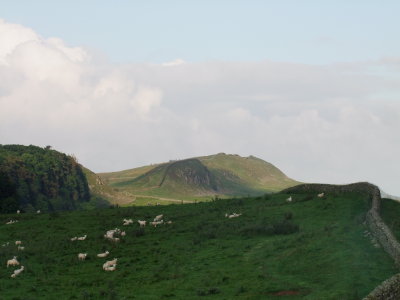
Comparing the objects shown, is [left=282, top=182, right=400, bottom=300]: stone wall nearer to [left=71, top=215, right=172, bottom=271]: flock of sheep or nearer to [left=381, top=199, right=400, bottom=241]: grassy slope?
[left=381, top=199, right=400, bottom=241]: grassy slope

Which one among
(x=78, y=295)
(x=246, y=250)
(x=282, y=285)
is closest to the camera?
(x=282, y=285)

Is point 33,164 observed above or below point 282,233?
above

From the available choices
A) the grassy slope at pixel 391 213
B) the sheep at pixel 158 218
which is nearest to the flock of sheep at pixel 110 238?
the sheep at pixel 158 218

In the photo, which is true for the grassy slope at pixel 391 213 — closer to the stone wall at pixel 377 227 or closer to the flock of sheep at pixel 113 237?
the stone wall at pixel 377 227

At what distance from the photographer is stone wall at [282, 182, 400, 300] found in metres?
24.9

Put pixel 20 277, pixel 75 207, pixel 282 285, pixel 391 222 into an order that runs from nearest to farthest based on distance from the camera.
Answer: pixel 282 285, pixel 20 277, pixel 391 222, pixel 75 207

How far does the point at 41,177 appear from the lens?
588ft

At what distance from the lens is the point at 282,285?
1254 inches

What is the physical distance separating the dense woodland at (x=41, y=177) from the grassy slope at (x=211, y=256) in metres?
98.4

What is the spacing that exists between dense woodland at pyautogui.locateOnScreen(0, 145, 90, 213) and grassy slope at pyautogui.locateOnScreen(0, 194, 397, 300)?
98.4 m

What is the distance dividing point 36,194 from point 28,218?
10614 cm

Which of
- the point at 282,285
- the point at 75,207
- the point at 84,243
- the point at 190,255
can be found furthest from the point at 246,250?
the point at 75,207

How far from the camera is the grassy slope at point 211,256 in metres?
32.6

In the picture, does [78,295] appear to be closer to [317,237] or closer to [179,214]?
[317,237]
